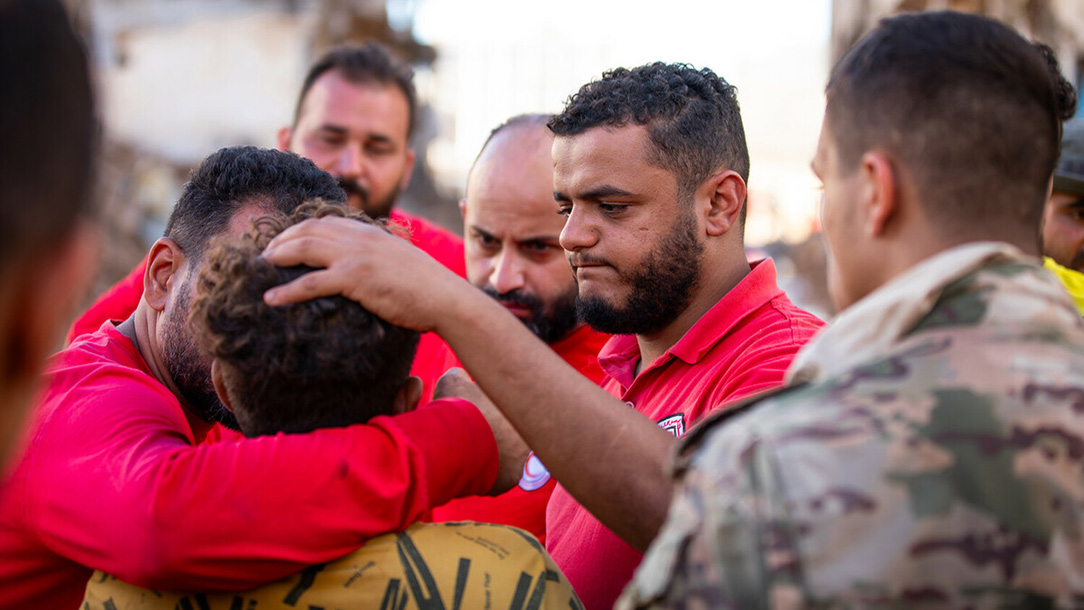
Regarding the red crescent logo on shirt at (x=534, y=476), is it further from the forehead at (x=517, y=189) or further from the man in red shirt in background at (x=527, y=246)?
the forehead at (x=517, y=189)

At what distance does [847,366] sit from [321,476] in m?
0.89

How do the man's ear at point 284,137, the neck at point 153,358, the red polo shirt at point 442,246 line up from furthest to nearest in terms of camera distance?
the man's ear at point 284,137 < the red polo shirt at point 442,246 < the neck at point 153,358

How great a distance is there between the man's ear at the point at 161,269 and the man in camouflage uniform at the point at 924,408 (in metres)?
1.44

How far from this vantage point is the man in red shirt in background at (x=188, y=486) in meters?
1.51

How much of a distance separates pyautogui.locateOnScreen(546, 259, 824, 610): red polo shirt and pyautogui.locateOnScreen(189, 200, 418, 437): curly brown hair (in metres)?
0.80

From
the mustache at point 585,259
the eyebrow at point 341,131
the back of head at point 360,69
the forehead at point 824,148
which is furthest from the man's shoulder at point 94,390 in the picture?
the back of head at point 360,69

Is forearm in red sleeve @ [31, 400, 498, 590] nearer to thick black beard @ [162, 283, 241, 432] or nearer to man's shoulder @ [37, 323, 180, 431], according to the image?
man's shoulder @ [37, 323, 180, 431]

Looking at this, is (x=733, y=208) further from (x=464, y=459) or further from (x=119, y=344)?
(x=119, y=344)

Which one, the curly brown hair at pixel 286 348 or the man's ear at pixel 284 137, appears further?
the man's ear at pixel 284 137

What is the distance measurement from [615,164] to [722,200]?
1.21 ft

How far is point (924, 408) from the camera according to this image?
1.27 m

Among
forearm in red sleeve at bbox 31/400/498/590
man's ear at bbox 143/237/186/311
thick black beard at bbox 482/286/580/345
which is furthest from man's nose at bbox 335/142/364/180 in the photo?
forearm in red sleeve at bbox 31/400/498/590

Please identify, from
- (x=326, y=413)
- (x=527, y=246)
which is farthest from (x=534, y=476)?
(x=326, y=413)

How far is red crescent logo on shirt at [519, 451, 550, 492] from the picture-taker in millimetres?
3086
